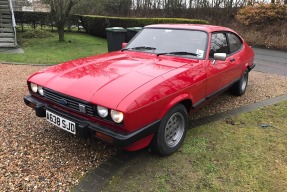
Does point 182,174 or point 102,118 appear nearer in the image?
point 102,118

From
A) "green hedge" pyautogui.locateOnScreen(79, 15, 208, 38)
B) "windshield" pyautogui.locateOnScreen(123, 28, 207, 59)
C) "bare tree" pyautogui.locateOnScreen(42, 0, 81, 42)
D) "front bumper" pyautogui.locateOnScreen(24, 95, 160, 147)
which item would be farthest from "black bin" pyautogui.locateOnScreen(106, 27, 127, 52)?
"green hedge" pyautogui.locateOnScreen(79, 15, 208, 38)

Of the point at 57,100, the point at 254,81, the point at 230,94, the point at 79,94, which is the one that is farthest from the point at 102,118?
the point at 254,81

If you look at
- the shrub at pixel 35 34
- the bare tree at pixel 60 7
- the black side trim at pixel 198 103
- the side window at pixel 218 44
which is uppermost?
the bare tree at pixel 60 7

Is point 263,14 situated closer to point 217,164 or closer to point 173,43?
point 173,43

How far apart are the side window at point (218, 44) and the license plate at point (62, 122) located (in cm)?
234

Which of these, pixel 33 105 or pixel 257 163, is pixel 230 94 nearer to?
pixel 257 163

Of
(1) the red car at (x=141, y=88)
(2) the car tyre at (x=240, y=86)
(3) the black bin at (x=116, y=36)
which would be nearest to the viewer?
(1) the red car at (x=141, y=88)

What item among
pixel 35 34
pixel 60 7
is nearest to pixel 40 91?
pixel 60 7

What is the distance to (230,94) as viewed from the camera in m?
6.16

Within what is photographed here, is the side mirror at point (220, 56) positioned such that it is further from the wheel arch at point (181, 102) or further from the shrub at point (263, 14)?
the shrub at point (263, 14)

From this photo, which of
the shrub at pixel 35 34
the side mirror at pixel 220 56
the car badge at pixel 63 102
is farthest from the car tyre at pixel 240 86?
the shrub at pixel 35 34

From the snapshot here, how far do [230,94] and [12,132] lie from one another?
445cm

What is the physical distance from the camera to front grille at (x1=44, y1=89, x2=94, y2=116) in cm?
298

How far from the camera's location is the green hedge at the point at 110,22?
16172 millimetres
